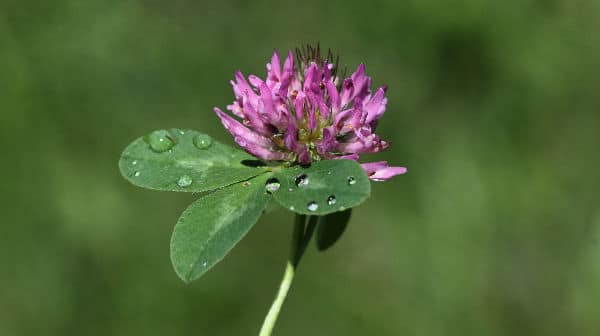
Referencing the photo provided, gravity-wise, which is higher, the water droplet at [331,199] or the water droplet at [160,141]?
the water droplet at [331,199]

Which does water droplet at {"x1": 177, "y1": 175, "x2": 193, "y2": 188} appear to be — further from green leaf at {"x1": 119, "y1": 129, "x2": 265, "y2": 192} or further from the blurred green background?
the blurred green background

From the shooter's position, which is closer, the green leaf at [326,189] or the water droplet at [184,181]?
the green leaf at [326,189]

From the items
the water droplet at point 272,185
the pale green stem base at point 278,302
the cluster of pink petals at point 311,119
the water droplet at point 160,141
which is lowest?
the pale green stem base at point 278,302

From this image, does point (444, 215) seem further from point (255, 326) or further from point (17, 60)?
point (17, 60)

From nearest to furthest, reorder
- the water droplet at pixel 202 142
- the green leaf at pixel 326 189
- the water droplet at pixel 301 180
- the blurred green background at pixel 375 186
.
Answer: the green leaf at pixel 326 189, the water droplet at pixel 301 180, the water droplet at pixel 202 142, the blurred green background at pixel 375 186

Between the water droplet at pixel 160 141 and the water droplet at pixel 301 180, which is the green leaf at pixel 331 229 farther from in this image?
the water droplet at pixel 160 141

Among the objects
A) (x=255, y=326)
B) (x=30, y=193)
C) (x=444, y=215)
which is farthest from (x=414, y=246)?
(x=30, y=193)

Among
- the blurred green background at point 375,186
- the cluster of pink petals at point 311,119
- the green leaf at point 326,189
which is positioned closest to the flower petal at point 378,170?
the cluster of pink petals at point 311,119

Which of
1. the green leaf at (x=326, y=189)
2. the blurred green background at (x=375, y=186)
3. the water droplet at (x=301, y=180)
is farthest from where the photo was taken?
the blurred green background at (x=375, y=186)
